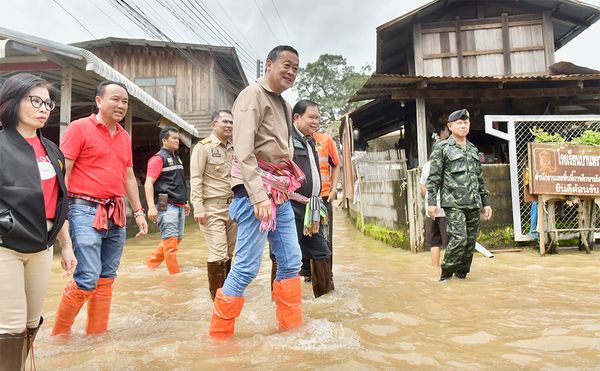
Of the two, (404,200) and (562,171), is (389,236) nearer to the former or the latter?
(404,200)

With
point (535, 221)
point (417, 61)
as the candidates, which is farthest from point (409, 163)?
point (535, 221)

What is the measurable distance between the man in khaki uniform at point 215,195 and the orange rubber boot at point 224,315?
1.29 meters

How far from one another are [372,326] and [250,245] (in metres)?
1.13

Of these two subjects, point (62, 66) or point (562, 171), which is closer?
point (562, 171)

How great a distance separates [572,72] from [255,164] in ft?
32.8

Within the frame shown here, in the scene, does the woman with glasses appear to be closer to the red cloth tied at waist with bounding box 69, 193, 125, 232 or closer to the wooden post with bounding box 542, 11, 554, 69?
the red cloth tied at waist with bounding box 69, 193, 125, 232

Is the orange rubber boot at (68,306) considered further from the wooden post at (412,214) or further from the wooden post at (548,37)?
the wooden post at (548,37)

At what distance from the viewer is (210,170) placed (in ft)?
14.0

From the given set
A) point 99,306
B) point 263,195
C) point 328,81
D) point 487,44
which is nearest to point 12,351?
point 99,306

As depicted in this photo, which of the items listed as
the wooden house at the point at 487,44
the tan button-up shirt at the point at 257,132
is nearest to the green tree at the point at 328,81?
the wooden house at the point at 487,44

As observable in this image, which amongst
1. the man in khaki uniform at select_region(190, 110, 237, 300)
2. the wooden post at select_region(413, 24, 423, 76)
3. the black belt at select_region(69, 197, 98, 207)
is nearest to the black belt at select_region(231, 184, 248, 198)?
the black belt at select_region(69, 197, 98, 207)

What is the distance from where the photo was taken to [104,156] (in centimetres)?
288

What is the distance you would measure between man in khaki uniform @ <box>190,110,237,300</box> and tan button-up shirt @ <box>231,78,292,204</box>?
145 centimetres

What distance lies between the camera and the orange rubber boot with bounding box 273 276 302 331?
113 inches
